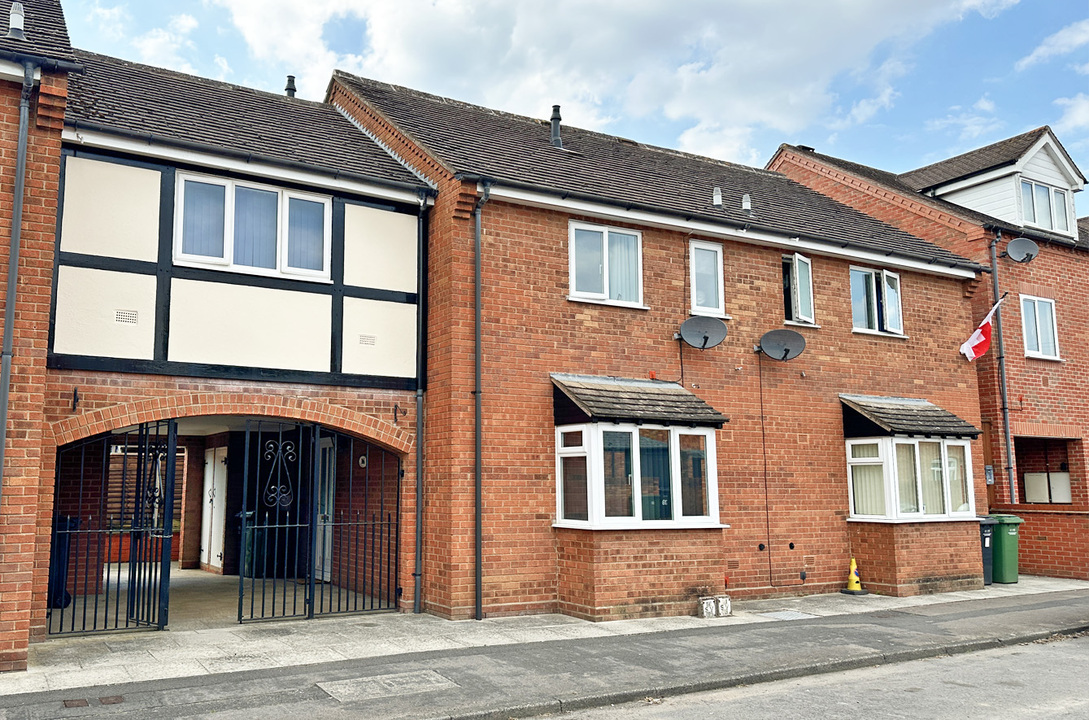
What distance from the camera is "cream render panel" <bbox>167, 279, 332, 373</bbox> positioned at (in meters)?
9.94

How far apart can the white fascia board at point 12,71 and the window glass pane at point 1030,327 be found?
55.8ft

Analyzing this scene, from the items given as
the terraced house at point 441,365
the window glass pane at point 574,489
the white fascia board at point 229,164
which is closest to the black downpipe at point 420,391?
the terraced house at point 441,365

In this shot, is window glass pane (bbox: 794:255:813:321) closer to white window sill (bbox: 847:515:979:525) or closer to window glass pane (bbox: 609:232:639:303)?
window glass pane (bbox: 609:232:639:303)

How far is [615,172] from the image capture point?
14.7 m

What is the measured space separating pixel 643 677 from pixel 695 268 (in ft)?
23.0

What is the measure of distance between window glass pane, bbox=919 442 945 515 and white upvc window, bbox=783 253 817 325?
273 cm

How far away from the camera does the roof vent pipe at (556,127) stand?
50.9 feet

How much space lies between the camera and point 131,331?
31.5ft

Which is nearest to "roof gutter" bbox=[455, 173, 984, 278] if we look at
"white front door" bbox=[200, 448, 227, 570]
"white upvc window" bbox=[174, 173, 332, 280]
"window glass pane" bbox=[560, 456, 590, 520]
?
"white upvc window" bbox=[174, 173, 332, 280]

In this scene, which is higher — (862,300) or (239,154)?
(239,154)

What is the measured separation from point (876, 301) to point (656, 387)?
508 centimetres

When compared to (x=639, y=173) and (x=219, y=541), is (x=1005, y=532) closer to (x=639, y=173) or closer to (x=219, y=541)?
(x=639, y=173)

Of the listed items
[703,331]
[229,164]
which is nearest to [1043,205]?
[703,331]

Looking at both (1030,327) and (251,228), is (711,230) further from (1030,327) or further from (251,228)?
(1030,327)
